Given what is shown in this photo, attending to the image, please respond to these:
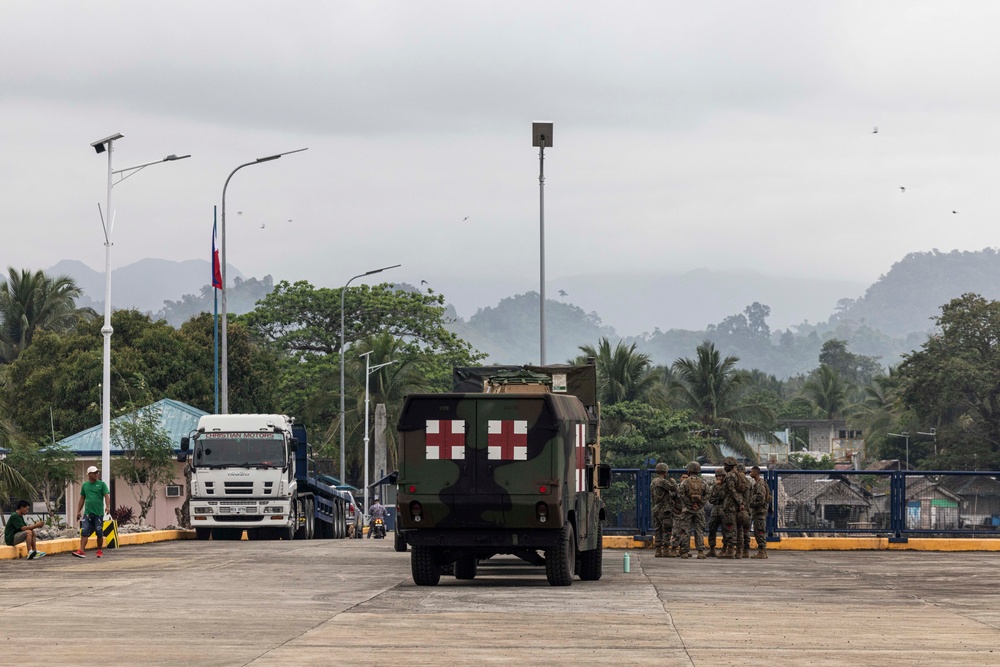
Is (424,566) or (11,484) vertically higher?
(11,484)

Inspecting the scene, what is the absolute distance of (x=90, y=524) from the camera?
27562 mm

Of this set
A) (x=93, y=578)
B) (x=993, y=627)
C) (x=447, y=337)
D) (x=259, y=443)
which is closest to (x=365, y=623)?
(x=993, y=627)

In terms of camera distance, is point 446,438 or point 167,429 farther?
point 167,429

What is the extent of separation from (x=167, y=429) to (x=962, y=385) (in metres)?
37.7

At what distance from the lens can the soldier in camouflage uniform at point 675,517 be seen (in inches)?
1038

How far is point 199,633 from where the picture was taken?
13492mm

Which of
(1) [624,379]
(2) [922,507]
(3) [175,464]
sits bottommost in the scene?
(2) [922,507]

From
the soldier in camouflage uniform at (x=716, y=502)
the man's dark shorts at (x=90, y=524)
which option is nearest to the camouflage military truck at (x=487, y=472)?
the soldier in camouflage uniform at (x=716, y=502)

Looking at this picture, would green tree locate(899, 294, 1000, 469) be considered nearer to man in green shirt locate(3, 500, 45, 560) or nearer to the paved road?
the paved road

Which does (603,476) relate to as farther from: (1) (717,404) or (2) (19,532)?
(1) (717,404)

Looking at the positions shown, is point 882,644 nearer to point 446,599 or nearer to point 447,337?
point 446,599

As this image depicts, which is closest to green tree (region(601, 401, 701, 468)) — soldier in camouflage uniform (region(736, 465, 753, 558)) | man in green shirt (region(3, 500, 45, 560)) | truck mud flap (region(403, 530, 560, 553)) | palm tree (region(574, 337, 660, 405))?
palm tree (region(574, 337, 660, 405))

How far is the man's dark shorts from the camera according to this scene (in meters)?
27.4

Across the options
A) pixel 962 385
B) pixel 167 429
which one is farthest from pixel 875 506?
pixel 962 385
